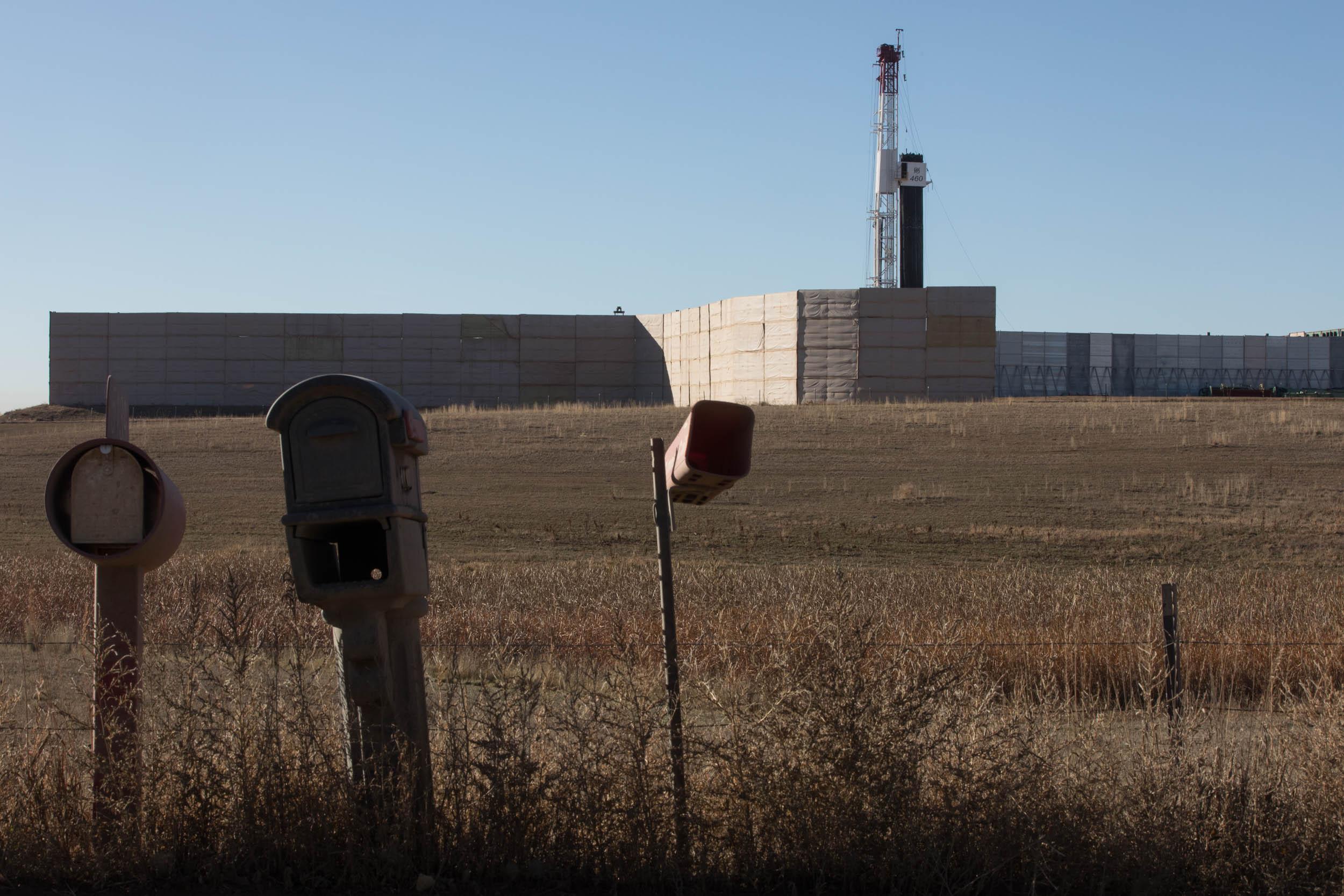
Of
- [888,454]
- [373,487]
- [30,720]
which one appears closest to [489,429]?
[888,454]

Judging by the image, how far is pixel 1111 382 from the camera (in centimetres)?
6462

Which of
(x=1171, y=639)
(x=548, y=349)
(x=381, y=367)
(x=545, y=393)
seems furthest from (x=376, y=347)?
(x=1171, y=639)

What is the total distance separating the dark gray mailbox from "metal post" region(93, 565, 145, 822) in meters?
0.88

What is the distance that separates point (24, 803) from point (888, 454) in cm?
2608

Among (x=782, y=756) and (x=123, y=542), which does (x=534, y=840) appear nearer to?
(x=782, y=756)

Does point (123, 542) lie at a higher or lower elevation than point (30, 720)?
higher

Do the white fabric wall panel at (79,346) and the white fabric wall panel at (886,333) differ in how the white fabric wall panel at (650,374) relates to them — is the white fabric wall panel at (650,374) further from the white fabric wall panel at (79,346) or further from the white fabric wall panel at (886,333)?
the white fabric wall panel at (79,346)

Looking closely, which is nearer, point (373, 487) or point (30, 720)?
point (373, 487)

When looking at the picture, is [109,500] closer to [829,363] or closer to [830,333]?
[829,363]

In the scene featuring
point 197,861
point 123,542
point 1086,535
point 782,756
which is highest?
point 123,542

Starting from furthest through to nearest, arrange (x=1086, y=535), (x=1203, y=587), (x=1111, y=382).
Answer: (x=1111, y=382)
(x=1086, y=535)
(x=1203, y=587)

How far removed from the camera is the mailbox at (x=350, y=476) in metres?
4.24

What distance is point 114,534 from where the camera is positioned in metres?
4.62

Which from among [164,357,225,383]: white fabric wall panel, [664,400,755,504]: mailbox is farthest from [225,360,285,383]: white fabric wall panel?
[664,400,755,504]: mailbox
